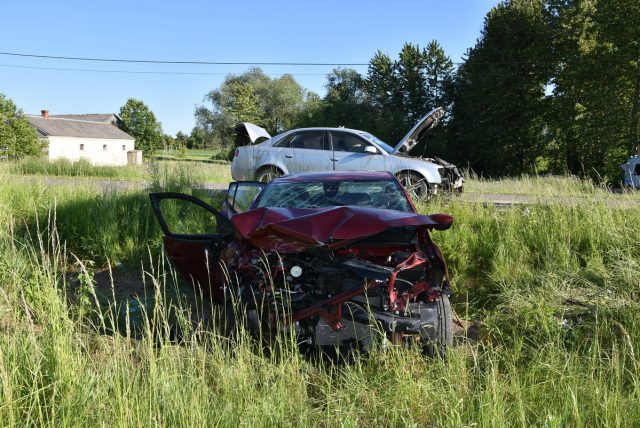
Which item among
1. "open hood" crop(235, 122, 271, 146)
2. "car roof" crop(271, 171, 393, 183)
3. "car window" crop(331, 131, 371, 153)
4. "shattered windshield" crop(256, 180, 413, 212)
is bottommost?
"shattered windshield" crop(256, 180, 413, 212)

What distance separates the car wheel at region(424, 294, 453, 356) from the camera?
3363 millimetres

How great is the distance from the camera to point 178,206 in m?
8.03

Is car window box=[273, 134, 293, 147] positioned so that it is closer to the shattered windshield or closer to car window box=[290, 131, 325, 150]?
car window box=[290, 131, 325, 150]

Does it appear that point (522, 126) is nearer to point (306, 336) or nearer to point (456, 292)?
point (456, 292)

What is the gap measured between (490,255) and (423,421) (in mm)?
3846

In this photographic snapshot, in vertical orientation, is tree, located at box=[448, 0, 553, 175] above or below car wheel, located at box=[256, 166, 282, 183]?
above

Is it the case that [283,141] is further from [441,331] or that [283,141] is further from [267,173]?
[441,331]

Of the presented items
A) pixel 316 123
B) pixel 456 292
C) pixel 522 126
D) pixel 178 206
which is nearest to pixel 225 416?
pixel 456 292

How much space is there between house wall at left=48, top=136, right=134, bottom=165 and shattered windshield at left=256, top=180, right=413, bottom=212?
184 ft

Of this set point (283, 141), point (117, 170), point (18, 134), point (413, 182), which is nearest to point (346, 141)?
point (283, 141)

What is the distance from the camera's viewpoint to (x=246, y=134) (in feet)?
33.6

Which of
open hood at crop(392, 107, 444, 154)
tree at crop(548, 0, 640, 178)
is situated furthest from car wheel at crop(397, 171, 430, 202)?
tree at crop(548, 0, 640, 178)

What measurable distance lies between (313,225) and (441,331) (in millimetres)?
1181

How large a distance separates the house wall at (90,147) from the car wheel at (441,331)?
58.0 m
